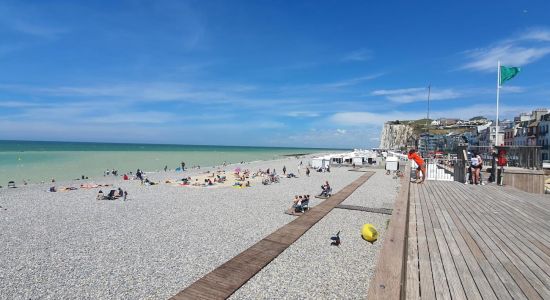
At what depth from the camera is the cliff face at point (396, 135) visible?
400 ft

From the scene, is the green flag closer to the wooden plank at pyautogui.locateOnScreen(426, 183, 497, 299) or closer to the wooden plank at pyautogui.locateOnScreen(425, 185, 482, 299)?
the wooden plank at pyautogui.locateOnScreen(425, 185, 482, 299)

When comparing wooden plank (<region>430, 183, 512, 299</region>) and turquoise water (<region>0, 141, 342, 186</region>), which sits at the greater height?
wooden plank (<region>430, 183, 512, 299</region>)

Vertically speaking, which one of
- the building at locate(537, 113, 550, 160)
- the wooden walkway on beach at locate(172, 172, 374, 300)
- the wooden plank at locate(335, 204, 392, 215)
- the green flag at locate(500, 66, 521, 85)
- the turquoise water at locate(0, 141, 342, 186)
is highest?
the green flag at locate(500, 66, 521, 85)

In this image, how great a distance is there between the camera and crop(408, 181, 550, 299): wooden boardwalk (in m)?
3.58

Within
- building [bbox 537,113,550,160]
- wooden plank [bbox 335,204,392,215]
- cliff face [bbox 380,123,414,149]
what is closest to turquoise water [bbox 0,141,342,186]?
wooden plank [bbox 335,204,392,215]

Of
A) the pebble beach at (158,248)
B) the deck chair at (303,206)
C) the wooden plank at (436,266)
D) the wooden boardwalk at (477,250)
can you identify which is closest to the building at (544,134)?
the pebble beach at (158,248)

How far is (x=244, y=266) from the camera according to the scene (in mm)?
6863

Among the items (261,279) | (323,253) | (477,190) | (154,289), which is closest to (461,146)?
(477,190)

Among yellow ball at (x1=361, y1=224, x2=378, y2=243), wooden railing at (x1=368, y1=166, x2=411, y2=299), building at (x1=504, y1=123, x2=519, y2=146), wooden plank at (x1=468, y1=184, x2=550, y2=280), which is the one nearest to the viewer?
wooden railing at (x1=368, y1=166, x2=411, y2=299)

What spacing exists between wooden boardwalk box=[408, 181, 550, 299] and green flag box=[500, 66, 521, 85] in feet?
34.8

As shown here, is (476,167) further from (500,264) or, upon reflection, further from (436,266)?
(436,266)

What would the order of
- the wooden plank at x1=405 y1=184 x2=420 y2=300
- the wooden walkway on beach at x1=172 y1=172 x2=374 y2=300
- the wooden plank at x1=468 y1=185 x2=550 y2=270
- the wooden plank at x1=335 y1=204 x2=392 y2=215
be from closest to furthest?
the wooden plank at x1=405 y1=184 x2=420 y2=300
the wooden plank at x1=468 y1=185 x2=550 y2=270
the wooden walkway on beach at x1=172 y1=172 x2=374 y2=300
the wooden plank at x1=335 y1=204 x2=392 y2=215

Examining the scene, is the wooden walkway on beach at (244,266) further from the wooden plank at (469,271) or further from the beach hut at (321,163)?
the beach hut at (321,163)

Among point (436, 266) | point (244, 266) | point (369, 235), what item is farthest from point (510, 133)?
point (244, 266)
